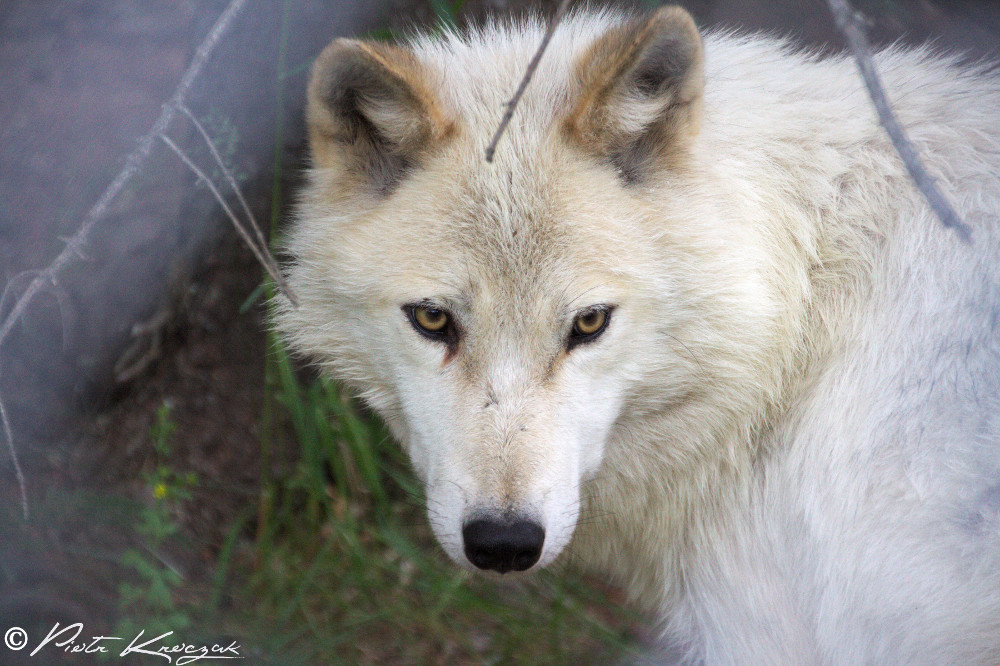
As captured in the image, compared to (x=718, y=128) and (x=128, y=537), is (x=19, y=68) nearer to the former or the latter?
(x=128, y=537)

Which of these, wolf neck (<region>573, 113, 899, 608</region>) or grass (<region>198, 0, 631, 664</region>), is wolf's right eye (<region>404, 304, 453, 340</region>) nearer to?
wolf neck (<region>573, 113, 899, 608</region>)

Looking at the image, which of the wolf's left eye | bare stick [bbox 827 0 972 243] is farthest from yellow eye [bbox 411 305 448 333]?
bare stick [bbox 827 0 972 243]

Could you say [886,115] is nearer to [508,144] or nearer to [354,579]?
[508,144]

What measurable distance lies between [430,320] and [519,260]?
306 mm

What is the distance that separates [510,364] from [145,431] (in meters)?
2.53

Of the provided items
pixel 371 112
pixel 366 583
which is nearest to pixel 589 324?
pixel 371 112

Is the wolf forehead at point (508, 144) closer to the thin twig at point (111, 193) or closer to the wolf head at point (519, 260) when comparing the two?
the wolf head at point (519, 260)

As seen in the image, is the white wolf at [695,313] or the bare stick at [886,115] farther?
the white wolf at [695,313]

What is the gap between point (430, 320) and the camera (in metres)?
2.26

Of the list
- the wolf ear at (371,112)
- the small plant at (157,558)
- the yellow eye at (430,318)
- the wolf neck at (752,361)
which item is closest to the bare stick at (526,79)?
the wolf ear at (371,112)

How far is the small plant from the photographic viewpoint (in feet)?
10.5

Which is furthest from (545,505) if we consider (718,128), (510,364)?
(718,128)

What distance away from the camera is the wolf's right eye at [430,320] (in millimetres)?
2244

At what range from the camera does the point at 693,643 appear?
258 centimetres
